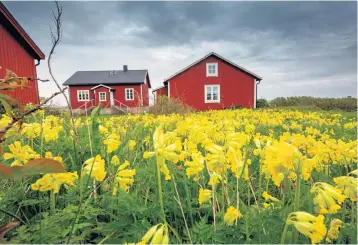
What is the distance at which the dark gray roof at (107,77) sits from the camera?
111 feet

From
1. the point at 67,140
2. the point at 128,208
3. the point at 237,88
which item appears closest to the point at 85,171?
the point at 128,208

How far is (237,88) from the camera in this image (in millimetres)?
28875

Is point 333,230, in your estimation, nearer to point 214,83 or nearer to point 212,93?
point 212,93

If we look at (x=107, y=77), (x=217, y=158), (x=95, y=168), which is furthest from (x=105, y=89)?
(x=217, y=158)

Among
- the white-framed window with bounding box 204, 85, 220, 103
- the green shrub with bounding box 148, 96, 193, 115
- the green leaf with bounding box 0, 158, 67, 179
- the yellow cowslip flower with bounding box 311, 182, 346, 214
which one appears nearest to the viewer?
the green leaf with bounding box 0, 158, 67, 179

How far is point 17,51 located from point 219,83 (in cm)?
1841

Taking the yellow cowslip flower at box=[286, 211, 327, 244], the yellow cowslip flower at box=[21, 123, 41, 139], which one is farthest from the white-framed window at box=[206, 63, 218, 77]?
the yellow cowslip flower at box=[286, 211, 327, 244]

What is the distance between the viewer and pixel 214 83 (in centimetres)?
2877

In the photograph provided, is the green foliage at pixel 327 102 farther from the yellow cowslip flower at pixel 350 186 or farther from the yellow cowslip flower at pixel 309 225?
the yellow cowslip flower at pixel 309 225

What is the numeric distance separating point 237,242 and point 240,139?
0.47 meters

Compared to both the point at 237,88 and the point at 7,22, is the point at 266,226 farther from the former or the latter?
the point at 237,88

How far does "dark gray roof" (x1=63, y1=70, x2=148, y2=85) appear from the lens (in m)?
33.8

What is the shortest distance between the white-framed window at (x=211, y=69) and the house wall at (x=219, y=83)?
1.04ft

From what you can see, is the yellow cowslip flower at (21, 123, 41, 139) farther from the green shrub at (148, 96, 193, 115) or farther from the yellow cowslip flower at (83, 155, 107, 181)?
the green shrub at (148, 96, 193, 115)
